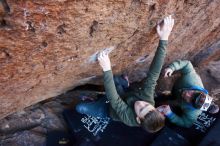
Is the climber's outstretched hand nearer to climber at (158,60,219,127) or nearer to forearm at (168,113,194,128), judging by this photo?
climber at (158,60,219,127)

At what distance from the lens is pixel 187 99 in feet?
12.5

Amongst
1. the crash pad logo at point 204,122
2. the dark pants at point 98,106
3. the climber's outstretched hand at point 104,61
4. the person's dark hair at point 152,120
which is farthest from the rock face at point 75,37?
the crash pad logo at point 204,122

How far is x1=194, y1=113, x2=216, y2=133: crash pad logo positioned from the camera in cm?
423

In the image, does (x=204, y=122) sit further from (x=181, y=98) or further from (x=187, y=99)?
(x=187, y=99)

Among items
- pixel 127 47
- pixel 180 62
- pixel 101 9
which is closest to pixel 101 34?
pixel 101 9

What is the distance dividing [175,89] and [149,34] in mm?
1243

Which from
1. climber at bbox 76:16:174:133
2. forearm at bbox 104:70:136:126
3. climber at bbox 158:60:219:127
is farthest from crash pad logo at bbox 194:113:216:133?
forearm at bbox 104:70:136:126

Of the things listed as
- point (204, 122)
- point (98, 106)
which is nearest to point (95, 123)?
point (98, 106)

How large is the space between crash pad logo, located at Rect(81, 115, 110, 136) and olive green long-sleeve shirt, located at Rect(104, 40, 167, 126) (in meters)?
0.70

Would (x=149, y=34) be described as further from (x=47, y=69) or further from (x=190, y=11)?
(x=47, y=69)

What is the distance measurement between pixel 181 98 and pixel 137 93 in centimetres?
81

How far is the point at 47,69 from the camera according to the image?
3266mm

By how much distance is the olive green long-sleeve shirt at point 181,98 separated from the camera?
3.91m

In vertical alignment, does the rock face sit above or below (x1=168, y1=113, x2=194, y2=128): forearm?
above
